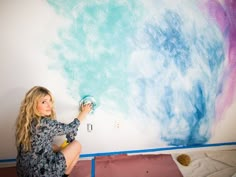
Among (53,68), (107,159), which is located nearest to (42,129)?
(53,68)

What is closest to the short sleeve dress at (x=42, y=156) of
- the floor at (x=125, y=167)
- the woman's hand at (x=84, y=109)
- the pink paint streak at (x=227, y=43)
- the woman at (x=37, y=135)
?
the woman at (x=37, y=135)

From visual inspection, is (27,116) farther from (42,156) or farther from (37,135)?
(42,156)

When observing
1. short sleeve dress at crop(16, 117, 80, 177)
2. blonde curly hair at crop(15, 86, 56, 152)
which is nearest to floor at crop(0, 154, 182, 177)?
short sleeve dress at crop(16, 117, 80, 177)

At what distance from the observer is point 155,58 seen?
169 centimetres

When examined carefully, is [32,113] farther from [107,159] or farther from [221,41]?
[221,41]

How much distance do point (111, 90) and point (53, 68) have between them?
19.6 inches

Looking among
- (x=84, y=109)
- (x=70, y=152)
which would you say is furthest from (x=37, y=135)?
(x=84, y=109)

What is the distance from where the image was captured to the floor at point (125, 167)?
1680 mm

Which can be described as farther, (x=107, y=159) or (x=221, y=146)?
(x=221, y=146)

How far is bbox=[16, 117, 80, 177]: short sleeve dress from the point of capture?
1229mm

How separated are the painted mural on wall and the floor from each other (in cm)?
23

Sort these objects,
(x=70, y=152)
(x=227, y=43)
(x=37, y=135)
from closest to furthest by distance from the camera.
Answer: (x=37, y=135), (x=70, y=152), (x=227, y=43)

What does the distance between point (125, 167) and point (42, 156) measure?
775 millimetres

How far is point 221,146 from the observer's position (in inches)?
81.1
